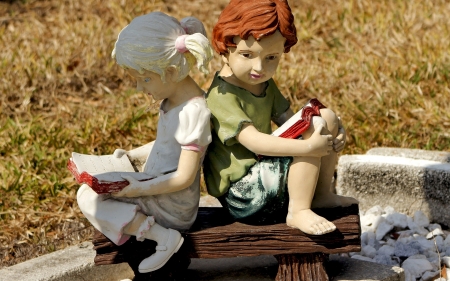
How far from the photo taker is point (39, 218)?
4516 millimetres

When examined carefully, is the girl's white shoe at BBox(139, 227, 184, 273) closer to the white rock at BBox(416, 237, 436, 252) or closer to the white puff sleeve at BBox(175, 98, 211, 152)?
the white puff sleeve at BBox(175, 98, 211, 152)

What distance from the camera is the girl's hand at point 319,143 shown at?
3.30 m

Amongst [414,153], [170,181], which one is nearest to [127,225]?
[170,181]

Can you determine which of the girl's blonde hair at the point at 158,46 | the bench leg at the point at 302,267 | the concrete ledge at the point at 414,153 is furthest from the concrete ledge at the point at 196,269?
the concrete ledge at the point at 414,153

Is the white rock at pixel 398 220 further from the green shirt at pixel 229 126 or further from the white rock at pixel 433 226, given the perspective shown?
the green shirt at pixel 229 126

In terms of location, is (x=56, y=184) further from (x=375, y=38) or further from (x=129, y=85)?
(x=375, y=38)

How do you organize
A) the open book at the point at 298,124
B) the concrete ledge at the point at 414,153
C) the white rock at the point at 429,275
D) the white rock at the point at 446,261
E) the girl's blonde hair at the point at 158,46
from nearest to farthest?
the girl's blonde hair at the point at 158,46 → the open book at the point at 298,124 → the white rock at the point at 429,275 → the white rock at the point at 446,261 → the concrete ledge at the point at 414,153

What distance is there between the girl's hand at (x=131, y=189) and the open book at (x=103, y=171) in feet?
0.05

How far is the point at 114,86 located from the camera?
6164 mm

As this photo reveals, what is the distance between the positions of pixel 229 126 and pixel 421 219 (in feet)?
5.22

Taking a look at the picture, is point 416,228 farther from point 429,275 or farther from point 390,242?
point 429,275

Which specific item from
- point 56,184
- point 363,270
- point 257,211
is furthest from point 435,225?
point 56,184

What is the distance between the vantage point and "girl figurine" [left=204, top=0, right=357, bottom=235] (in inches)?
130

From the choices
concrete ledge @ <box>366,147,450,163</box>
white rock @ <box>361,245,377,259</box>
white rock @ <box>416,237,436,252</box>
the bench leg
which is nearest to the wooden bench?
the bench leg
